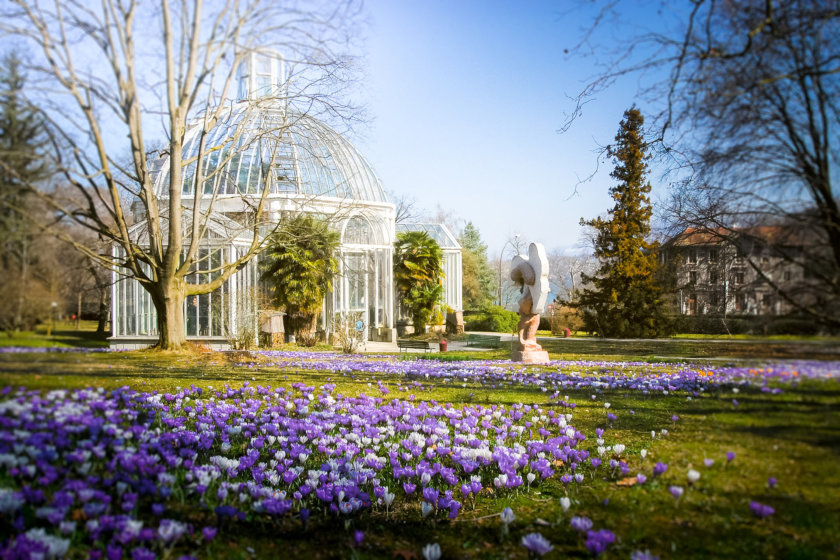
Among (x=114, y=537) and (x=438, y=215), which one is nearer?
(x=114, y=537)

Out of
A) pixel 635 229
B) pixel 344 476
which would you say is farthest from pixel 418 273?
pixel 344 476

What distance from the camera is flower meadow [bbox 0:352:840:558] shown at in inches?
76.5

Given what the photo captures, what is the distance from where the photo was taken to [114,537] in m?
1.91

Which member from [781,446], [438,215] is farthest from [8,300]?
[438,215]

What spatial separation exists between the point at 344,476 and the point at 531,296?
32.7 ft

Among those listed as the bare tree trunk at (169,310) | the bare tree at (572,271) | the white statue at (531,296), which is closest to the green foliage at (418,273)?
the bare tree at (572,271)

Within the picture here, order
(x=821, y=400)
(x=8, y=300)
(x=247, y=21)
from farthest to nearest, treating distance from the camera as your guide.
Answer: (x=247, y=21) → (x=8, y=300) → (x=821, y=400)

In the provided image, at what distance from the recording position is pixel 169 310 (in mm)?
4809

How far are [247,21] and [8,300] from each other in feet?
10.1

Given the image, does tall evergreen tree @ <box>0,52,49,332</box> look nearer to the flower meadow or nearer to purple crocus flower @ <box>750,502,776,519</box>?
the flower meadow

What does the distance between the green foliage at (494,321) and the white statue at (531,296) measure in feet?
68.3

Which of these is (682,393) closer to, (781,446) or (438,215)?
(781,446)

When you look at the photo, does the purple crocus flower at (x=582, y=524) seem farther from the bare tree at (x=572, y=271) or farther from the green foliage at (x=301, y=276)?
the green foliage at (x=301, y=276)

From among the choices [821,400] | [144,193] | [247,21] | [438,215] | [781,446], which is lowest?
[781,446]
